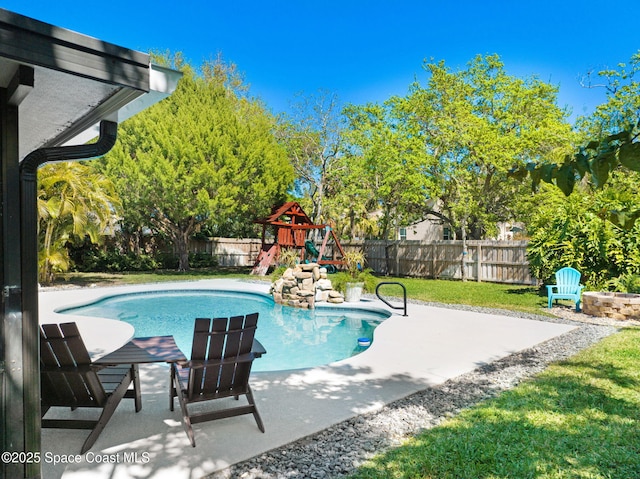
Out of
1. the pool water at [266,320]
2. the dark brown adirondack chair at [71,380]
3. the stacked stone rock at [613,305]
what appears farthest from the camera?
the stacked stone rock at [613,305]

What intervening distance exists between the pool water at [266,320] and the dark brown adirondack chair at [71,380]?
10.9 feet

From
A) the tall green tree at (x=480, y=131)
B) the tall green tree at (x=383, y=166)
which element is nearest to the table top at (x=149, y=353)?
the tall green tree at (x=480, y=131)

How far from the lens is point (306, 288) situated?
11.7 metres

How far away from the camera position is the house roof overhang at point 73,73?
6.12 ft

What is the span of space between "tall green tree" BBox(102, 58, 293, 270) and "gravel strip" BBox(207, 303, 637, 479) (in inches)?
564

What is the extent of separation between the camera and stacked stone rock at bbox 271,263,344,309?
1162cm

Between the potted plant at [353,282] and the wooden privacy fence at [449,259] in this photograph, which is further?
the wooden privacy fence at [449,259]

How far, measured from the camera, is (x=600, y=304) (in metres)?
9.25

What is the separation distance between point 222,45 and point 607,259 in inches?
959

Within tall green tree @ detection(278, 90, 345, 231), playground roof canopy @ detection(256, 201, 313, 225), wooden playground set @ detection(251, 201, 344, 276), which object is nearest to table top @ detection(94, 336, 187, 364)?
playground roof canopy @ detection(256, 201, 313, 225)

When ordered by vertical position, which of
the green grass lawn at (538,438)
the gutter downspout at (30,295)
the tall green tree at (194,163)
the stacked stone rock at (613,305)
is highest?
the tall green tree at (194,163)

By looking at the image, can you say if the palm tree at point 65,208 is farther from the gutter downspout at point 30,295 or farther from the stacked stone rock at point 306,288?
the gutter downspout at point 30,295

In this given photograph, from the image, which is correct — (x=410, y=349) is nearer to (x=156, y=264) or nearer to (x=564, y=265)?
(x=564, y=265)

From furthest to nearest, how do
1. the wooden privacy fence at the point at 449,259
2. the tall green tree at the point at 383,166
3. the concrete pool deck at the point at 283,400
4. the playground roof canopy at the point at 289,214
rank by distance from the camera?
1. the playground roof canopy at the point at 289,214
2. the tall green tree at the point at 383,166
3. the wooden privacy fence at the point at 449,259
4. the concrete pool deck at the point at 283,400
